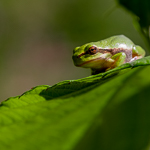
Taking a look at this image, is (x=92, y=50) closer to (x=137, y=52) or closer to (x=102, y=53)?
(x=102, y=53)

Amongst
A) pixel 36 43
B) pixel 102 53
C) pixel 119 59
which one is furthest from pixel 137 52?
pixel 36 43

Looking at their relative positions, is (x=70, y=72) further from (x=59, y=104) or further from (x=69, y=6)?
(x=59, y=104)

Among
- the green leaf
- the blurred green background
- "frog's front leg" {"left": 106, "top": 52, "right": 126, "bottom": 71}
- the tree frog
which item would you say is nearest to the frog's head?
the tree frog

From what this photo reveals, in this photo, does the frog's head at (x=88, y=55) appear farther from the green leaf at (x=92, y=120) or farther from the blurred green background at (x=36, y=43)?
the blurred green background at (x=36, y=43)

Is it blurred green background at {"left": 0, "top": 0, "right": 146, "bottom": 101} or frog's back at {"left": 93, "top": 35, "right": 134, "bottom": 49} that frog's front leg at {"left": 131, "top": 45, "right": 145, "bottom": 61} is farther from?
blurred green background at {"left": 0, "top": 0, "right": 146, "bottom": 101}

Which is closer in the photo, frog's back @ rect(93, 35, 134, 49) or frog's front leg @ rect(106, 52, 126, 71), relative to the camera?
frog's front leg @ rect(106, 52, 126, 71)
